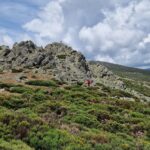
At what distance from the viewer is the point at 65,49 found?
81.8m

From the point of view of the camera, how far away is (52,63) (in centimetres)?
6669

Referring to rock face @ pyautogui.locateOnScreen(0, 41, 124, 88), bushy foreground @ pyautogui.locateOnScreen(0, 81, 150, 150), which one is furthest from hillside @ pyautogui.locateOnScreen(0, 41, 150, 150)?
rock face @ pyautogui.locateOnScreen(0, 41, 124, 88)

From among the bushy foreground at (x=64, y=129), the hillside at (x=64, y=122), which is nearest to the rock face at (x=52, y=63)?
the hillside at (x=64, y=122)

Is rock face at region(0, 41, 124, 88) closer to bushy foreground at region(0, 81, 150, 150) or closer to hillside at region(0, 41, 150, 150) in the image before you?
hillside at region(0, 41, 150, 150)

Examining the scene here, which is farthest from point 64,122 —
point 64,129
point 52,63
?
point 52,63

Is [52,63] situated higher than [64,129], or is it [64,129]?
[52,63]

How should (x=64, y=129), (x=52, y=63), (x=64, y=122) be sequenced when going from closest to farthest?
(x=64, y=129) < (x=64, y=122) < (x=52, y=63)

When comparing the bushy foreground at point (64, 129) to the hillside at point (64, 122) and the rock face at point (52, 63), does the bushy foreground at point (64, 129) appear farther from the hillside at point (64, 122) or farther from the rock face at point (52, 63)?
the rock face at point (52, 63)

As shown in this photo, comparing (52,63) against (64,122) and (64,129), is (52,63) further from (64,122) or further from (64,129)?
(64,129)

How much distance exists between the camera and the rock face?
63112 mm

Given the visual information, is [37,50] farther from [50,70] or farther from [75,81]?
[75,81]

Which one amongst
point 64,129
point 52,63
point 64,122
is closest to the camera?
point 64,129

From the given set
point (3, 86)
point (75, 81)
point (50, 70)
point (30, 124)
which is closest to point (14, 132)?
point (30, 124)

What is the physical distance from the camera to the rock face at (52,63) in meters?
63.1
